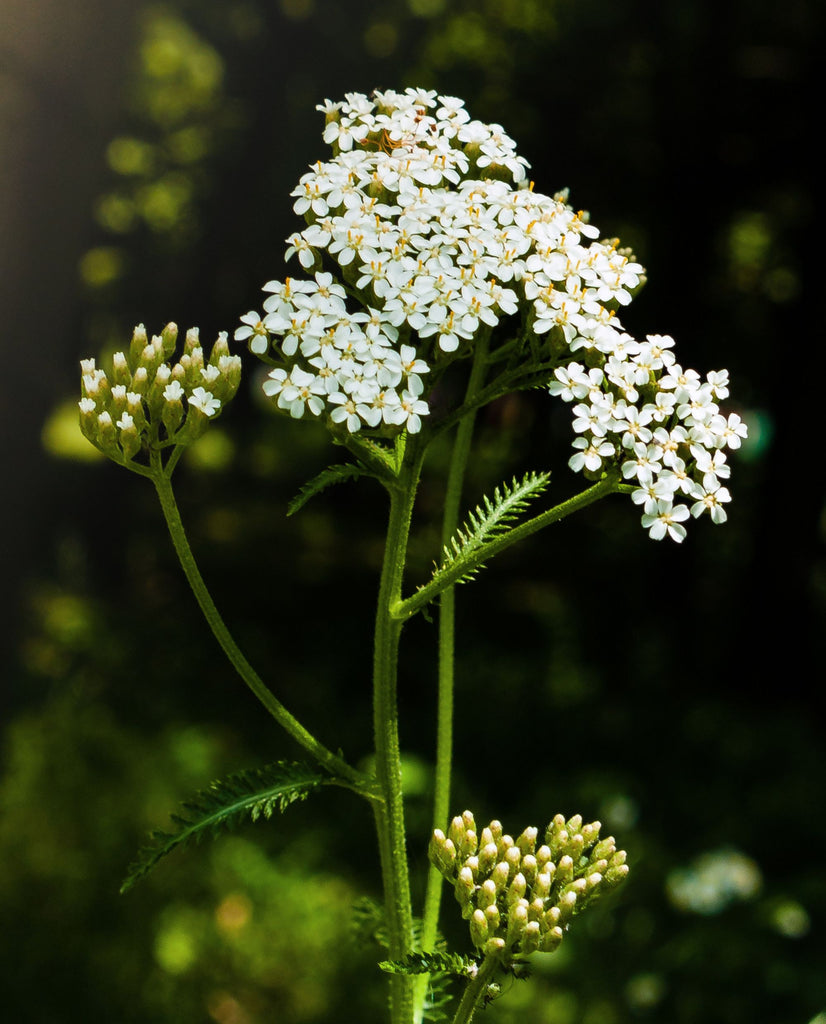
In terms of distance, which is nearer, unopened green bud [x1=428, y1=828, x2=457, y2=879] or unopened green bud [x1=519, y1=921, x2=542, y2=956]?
unopened green bud [x1=519, y1=921, x2=542, y2=956]

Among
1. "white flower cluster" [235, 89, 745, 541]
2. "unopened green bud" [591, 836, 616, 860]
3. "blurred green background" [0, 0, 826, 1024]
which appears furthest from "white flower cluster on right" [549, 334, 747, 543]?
"blurred green background" [0, 0, 826, 1024]

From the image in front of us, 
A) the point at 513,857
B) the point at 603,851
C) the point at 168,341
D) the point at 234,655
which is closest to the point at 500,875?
the point at 513,857

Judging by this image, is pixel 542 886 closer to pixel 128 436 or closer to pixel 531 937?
pixel 531 937

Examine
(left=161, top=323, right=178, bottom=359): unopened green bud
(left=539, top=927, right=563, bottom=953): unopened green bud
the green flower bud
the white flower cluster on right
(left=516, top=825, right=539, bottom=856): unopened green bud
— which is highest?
the white flower cluster on right

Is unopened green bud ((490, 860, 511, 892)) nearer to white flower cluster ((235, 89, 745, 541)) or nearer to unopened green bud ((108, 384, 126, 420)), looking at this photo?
white flower cluster ((235, 89, 745, 541))

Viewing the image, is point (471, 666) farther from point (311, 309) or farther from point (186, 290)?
point (311, 309)

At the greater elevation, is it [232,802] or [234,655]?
[234,655]
